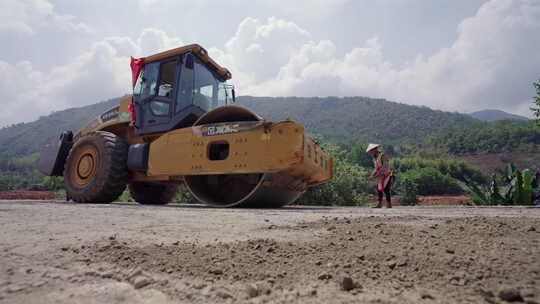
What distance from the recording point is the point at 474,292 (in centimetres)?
108

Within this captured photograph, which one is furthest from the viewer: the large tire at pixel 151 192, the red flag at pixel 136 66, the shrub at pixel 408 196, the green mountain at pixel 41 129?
the green mountain at pixel 41 129

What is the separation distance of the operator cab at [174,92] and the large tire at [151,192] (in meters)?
2.20

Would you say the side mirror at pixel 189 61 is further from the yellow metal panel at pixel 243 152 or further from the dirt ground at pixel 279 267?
the dirt ground at pixel 279 267

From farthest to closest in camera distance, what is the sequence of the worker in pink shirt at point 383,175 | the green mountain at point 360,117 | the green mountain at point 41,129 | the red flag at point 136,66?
the green mountain at point 41,129
the green mountain at point 360,117
the red flag at point 136,66
the worker in pink shirt at point 383,175

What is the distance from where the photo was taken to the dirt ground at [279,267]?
3.63ft

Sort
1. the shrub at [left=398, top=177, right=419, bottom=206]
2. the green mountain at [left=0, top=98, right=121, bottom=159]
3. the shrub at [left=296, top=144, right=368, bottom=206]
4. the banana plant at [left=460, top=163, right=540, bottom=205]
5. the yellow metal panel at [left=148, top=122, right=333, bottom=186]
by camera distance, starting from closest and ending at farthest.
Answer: the yellow metal panel at [left=148, top=122, right=333, bottom=186]
the banana plant at [left=460, top=163, right=540, bottom=205]
the shrub at [left=296, top=144, right=368, bottom=206]
the shrub at [left=398, top=177, right=419, bottom=206]
the green mountain at [left=0, top=98, right=121, bottom=159]

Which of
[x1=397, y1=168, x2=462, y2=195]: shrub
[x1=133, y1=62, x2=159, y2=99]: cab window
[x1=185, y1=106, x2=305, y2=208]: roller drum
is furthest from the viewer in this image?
[x1=397, y1=168, x2=462, y2=195]: shrub

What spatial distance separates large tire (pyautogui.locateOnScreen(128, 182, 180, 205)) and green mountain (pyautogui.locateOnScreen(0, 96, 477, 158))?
282ft

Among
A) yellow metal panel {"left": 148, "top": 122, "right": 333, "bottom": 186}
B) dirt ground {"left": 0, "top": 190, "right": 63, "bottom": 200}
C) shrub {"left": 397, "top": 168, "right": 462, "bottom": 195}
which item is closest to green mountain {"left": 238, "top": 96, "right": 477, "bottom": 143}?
shrub {"left": 397, "top": 168, "right": 462, "bottom": 195}

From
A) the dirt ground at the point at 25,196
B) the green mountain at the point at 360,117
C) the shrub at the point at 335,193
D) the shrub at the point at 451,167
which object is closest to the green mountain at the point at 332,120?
the green mountain at the point at 360,117

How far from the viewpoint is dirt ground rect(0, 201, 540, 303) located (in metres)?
1.11

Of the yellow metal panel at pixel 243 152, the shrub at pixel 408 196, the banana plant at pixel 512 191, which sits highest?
the yellow metal panel at pixel 243 152

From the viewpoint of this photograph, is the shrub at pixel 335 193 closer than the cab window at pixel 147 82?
No

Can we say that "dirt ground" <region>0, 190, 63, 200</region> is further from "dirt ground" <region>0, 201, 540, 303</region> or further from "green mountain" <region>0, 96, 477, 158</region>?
"green mountain" <region>0, 96, 477, 158</region>
